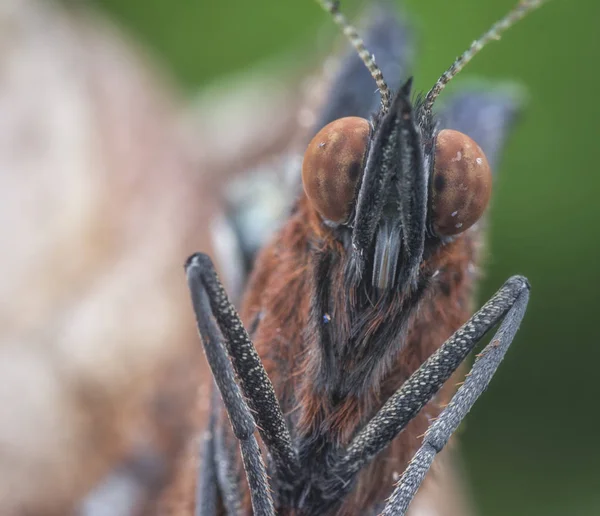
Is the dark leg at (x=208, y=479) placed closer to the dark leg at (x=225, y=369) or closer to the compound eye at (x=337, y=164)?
the dark leg at (x=225, y=369)

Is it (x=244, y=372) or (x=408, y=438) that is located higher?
(x=244, y=372)

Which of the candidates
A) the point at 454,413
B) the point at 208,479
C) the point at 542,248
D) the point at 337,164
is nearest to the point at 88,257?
the point at 208,479

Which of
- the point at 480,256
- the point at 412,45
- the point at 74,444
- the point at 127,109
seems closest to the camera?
the point at 480,256

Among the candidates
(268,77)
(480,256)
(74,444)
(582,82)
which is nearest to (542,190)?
(582,82)

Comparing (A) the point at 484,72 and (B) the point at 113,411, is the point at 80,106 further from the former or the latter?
(A) the point at 484,72

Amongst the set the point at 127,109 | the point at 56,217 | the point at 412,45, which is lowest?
the point at 412,45

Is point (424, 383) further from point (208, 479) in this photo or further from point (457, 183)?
point (208, 479)

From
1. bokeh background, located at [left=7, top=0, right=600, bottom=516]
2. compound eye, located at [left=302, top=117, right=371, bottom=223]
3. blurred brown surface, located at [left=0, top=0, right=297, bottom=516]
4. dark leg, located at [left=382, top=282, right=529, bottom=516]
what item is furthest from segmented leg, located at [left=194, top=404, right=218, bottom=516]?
bokeh background, located at [left=7, top=0, right=600, bottom=516]

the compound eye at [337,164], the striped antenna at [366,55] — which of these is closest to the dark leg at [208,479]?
the compound eye at [337,164]
